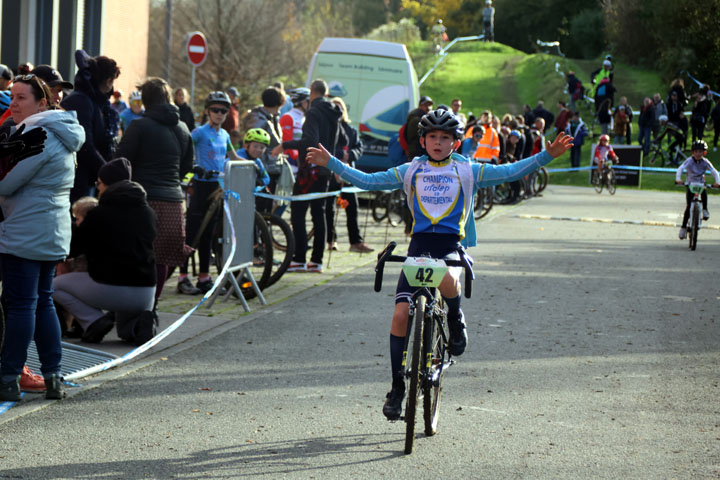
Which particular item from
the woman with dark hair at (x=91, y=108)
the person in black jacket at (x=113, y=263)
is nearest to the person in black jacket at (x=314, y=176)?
the woman with dark hair at (x=91, y=108)

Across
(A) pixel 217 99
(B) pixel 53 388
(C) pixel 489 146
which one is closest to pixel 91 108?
(A) pixel 217 99

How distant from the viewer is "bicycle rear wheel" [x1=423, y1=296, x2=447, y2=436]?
18.6ft

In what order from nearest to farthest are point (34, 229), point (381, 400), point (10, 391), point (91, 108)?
point (34, 229) → point (10, 391) → point (381, 400) → point (91, 108)

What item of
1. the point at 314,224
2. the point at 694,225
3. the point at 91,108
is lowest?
the point at 694,225

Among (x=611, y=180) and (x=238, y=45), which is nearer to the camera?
(x=611, y=180)

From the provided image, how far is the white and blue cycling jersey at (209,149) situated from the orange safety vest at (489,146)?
12.4 metres

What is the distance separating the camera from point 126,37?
31781 mm

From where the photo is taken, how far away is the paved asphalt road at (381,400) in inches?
213

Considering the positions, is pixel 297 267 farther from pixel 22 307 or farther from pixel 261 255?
pixel 22 307

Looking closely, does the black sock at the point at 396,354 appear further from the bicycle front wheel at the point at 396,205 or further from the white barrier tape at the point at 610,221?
the white barrier tape at the point at 610,221

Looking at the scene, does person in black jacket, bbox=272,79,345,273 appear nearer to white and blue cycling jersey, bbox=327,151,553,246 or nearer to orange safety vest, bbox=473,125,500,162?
white and blue cycling jersey, bbox=327,151,553,246

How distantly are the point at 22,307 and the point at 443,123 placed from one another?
8.53 ft

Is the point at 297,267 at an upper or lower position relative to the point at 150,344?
lower

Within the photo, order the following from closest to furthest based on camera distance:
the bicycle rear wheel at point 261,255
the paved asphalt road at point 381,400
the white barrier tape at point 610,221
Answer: the paved asphalt road at point 381,400 → the bicycle rear wheel at point 261,255 → the white barrier tape at point 610,221
